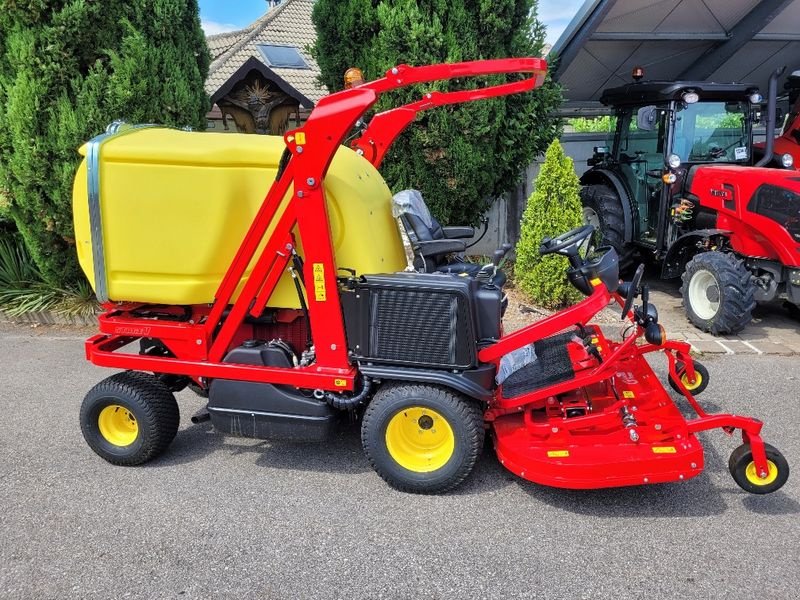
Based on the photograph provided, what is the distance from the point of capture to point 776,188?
5.37 metres

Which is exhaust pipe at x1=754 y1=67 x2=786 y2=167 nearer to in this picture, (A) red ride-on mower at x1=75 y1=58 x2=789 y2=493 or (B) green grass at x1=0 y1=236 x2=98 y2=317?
(A) red ride-on mower at x1=75 y1=58 x2=789 y2=493

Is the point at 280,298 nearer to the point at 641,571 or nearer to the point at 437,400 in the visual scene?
the point at 437,400

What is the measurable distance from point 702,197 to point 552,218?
1489 millimetres

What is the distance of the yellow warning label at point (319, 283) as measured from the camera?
10.0ft

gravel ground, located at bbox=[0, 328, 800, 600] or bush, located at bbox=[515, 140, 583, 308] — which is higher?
bush, located at bbox=[515, 140, 583, 308]

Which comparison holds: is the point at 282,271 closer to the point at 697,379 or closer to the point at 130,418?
the point at 130,418

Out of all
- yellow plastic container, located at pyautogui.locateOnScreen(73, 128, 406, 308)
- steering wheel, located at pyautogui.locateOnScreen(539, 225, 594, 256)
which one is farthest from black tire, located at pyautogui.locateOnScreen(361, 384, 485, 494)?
steering wheel, located at pyautogui.locateOnScreen(539, 225, 594, 256)

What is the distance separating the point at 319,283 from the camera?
10.1 feet

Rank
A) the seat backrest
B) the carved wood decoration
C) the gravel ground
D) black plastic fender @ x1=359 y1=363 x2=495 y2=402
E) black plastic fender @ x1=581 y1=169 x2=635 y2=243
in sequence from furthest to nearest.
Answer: the carved wood decoration → black plastic fender @ x1=581 y1=169 x2=635 y2=243 → the seat backrest → black plastic fender @ x1=359 y1=363 x2=495 y2=402 → the gravel ground

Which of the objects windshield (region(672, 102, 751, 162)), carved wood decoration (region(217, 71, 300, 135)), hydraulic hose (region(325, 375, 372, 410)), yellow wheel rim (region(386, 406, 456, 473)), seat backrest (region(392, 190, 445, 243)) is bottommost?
yellow wheel rim (region(386, 406, 456, 473))

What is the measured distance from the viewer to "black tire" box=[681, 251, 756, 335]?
5340 mm

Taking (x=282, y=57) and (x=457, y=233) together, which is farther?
(x=282, y=57)

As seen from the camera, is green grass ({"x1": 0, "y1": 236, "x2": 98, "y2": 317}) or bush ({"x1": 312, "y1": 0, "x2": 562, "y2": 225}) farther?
green grass ({"x1": 0, "y1": 236, "x2": 98, "y2": 317})

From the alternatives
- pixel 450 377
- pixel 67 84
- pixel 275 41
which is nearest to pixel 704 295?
pixel 450 377
